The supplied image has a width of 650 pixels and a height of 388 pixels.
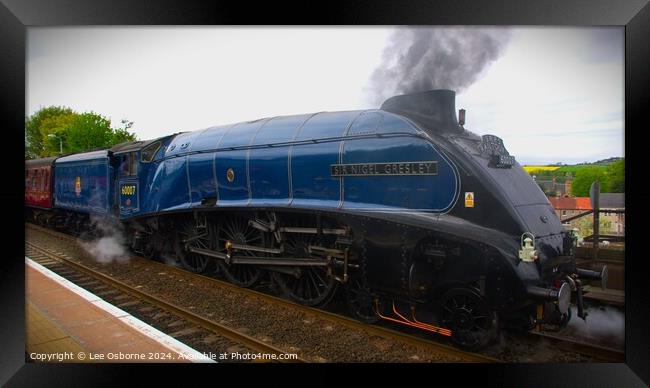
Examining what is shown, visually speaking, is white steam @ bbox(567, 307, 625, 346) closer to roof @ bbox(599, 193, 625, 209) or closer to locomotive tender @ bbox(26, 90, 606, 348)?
locomotive tender @ bbox(26, 90, 606, 348)

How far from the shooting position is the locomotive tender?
144 inches

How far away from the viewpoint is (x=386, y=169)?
14.1ft

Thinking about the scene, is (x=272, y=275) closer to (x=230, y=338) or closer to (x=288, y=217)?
(x=288, y=217)

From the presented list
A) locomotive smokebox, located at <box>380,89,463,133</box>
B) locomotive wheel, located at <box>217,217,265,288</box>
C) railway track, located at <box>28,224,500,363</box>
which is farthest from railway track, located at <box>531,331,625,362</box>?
locomotive wheel, located at <box>217,217,265,288</box>

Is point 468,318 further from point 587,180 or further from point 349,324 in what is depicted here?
A: point 587,180

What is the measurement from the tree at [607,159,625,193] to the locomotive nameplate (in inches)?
70.2

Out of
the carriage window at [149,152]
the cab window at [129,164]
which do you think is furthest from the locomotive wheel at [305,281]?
the cab window at [129,164]

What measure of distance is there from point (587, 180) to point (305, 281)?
11.5 feet

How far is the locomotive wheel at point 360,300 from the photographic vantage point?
4480 mm

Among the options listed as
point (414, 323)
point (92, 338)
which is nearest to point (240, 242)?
point (92, 338)

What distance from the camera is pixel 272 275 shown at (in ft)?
18.6

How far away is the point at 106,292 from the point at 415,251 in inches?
195

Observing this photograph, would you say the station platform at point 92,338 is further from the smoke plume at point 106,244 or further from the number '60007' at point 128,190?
the smoke plume at point 106,244

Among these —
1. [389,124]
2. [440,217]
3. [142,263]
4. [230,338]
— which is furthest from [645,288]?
[142,263]
